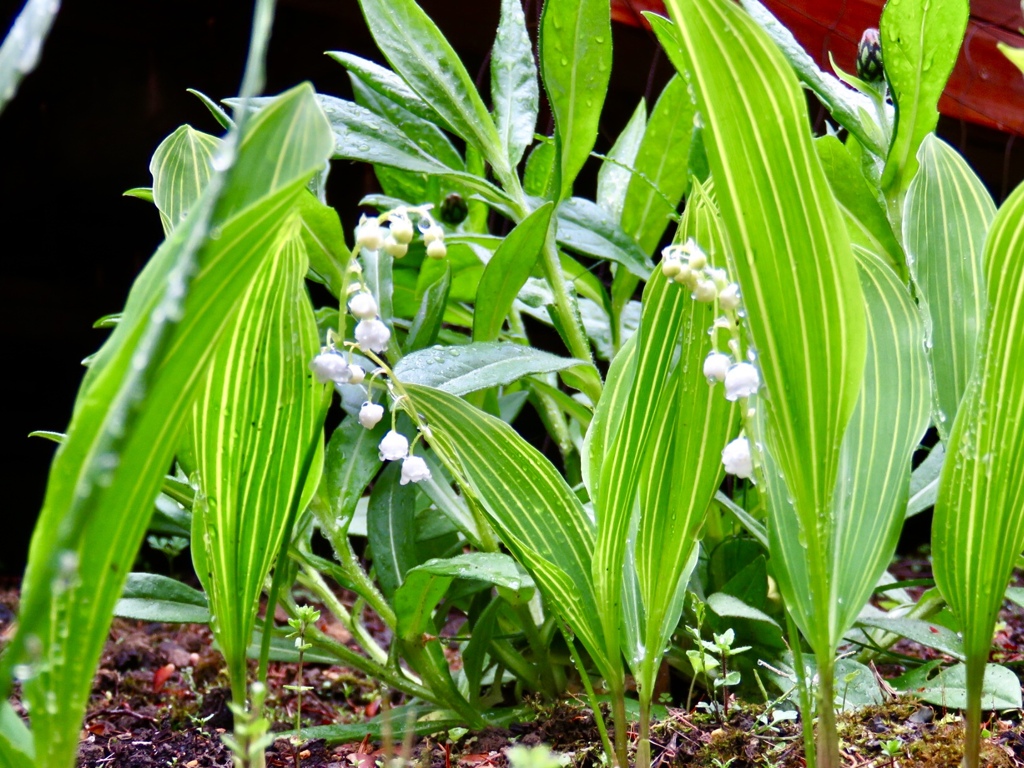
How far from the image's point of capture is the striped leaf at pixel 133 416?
1.35 feet

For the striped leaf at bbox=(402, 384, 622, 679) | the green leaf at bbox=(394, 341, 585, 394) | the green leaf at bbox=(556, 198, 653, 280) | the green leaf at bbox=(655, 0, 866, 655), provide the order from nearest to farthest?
the green leaf at bbox=(655, 0, 866, 655) → the striped leaf at bbox=(402, 384, 622, 679) → the green leaf at bbox=(394, 341, 585, 394) → the green leaf at bbox=(556, 198, 653, 280)

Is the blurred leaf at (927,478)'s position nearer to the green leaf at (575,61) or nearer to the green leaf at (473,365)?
the green leaf at (473,365)

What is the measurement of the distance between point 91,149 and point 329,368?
2031mm

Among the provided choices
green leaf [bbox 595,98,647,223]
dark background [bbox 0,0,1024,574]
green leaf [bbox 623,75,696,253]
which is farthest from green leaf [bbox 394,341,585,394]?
dark background [bbox 0,0,1024,574]

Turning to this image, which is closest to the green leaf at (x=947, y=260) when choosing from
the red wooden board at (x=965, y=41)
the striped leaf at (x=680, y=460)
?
the striped leaf at (x=680, y=460)

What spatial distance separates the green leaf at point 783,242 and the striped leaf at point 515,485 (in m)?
0.22

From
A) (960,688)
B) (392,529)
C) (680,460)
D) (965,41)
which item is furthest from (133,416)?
(965,41)

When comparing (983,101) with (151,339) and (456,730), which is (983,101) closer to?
(456,730)

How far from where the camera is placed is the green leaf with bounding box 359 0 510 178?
1.01 m

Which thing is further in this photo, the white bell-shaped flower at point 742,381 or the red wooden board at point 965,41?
the red wooden board at point 965,41

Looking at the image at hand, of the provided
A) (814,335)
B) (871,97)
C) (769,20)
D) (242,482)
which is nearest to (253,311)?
(242,482)

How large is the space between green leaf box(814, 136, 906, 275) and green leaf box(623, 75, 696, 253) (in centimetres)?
27

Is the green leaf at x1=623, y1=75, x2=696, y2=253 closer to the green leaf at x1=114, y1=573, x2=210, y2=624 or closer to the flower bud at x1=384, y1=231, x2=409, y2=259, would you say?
the flower bud at x1=384, y1=231, x2=409, y2=259

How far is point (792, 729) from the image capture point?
904 millimetres
